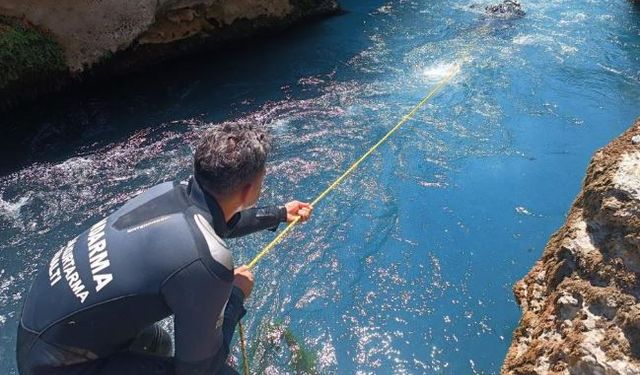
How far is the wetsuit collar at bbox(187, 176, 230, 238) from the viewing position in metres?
1.97

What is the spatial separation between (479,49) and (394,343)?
245 inches

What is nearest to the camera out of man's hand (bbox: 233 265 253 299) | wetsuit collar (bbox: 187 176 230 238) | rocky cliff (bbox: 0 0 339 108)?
wetsuit collar (bbox: 187 176 230 238)

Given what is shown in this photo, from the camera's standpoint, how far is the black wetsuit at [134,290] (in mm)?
1837

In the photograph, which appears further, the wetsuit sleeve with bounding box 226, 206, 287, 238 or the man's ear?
the wetsuit sleeve with bounding box 226, 206, 287, 238

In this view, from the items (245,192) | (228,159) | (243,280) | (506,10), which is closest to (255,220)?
(243,280)

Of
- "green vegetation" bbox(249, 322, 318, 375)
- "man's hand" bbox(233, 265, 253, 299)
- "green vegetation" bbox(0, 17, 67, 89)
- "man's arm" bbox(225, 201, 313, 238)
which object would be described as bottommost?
"green vegetation" bbox(249, 322, 318, 375)

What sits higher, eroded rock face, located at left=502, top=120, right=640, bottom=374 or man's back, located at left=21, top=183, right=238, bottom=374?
man's back, located at left=21, top=183, right=238, bottom=374

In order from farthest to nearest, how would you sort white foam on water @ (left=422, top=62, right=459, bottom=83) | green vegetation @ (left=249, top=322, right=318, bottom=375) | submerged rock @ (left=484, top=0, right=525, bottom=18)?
submerged rock @ (left=484, top=0, right=525, bottom=18) → white foam on water @ (left=422, top=62, right=459, bottom=83) → green vegetation @ (left=249, top=322, right=318, bottom=375)

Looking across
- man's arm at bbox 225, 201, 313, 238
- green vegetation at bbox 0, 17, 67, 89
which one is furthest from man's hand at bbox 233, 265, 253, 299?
green vegetation at bbox 0, 17, 67, 89

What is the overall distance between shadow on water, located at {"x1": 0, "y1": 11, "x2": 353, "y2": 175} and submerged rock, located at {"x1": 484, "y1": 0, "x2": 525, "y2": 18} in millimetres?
3579

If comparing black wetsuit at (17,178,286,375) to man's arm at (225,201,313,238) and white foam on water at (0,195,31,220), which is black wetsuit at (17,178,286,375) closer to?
man's arm at (225,201,313,238)

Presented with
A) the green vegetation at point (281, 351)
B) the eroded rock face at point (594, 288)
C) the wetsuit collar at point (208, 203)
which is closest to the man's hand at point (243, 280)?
the wetsuit collar at point (208, 203)

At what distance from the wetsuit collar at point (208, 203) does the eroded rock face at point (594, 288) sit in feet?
5.09

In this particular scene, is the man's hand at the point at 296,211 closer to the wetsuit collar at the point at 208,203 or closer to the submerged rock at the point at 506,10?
the wetsuit collar at the point at 208,203
